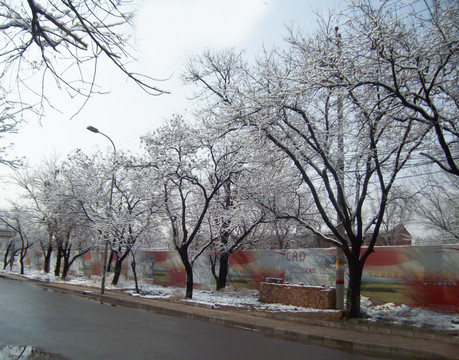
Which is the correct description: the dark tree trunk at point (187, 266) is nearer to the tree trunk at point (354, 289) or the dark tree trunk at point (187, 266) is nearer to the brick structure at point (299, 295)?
the brick structure at point (299, 295)

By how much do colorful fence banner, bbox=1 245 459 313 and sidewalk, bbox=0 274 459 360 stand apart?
3281mm

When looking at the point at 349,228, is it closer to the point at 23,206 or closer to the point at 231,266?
the point at 231,266

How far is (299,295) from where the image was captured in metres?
17.2

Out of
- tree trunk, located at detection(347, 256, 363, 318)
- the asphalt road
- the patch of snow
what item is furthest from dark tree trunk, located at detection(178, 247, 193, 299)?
tree trunk, located at detection(347, 256, 363, 318)

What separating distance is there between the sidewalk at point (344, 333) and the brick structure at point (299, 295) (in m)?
1.58

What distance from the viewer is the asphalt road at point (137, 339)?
8086 millimetres

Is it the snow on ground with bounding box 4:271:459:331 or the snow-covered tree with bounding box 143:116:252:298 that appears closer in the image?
the snow on ground with bounding box 4:271:459:331

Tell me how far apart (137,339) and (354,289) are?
24.5ft

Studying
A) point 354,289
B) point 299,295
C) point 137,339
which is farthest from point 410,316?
point 137,339

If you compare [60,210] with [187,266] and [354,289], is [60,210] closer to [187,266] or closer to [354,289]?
[187,266]

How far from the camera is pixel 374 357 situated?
28.8 feet

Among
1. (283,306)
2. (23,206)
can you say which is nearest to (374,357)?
(283,306)

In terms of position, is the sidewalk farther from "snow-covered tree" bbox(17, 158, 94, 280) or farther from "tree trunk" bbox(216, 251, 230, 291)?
"snow-covered tree" bbox(17, 158, 94, 280)

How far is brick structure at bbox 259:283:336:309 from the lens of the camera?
53.2 ft
